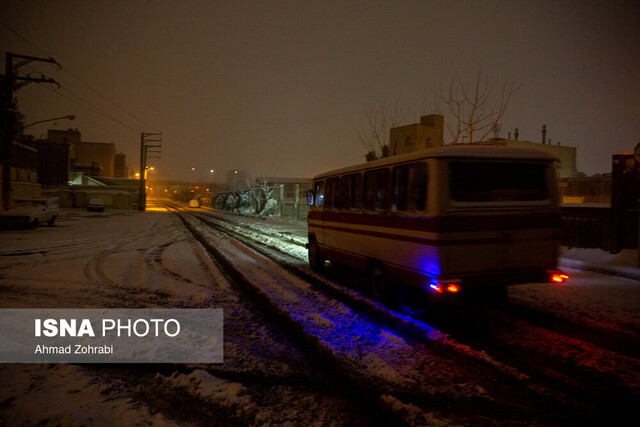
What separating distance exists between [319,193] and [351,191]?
2.10m

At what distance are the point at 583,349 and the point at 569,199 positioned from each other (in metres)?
27.5

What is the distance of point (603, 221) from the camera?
39.7 feet

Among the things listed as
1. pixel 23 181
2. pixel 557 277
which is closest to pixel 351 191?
pixel 557 277

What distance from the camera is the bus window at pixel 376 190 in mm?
6809

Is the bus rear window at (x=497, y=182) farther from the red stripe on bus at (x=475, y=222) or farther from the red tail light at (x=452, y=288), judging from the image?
the red tail light at (x=452, y=288)

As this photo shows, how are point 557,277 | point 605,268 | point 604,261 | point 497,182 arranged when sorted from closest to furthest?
1. point 497,182
2. point 557,277
3. point 605,268
4. point 604,261

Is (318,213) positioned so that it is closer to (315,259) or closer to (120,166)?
(315,259)

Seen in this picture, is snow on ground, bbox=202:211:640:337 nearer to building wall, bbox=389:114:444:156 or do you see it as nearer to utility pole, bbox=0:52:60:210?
building wall, bbox=389:114:444:156

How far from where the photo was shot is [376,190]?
714 centimetres

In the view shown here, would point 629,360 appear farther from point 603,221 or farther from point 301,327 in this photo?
point 603,221

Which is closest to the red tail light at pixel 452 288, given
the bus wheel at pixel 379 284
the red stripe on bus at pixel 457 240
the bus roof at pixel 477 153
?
the red stripe on bus at pixel 457 240

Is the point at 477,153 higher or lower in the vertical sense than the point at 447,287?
higher

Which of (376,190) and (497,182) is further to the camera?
(376,190)

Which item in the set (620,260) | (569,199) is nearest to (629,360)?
(620,260)
